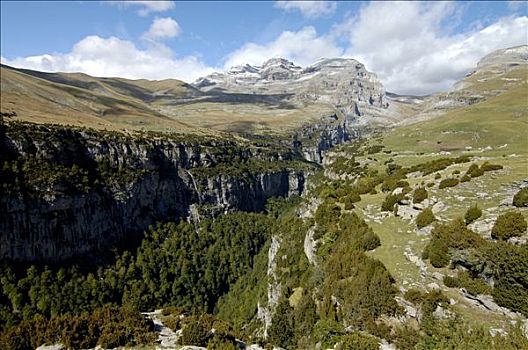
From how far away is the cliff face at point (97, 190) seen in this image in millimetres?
100125

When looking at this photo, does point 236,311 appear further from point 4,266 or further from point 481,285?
point 481,285

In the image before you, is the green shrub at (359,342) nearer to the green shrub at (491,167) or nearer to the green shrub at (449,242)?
the green shrub at (449,242)

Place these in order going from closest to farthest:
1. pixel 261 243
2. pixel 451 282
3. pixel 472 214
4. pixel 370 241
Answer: pixel 451 282, pixel 472 214, pixel 370 241, pixel 261 243

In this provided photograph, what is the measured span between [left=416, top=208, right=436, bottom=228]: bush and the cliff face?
99555mm

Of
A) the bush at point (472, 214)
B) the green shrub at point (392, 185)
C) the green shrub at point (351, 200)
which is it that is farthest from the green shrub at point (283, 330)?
the bush at point (472, 214)

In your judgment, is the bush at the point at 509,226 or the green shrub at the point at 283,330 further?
the green shrub at the point at 283,330

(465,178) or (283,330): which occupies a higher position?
(465,178)

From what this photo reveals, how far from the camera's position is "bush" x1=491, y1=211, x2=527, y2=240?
30219mm

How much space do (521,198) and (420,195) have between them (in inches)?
436

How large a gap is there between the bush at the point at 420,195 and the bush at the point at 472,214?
301 inches

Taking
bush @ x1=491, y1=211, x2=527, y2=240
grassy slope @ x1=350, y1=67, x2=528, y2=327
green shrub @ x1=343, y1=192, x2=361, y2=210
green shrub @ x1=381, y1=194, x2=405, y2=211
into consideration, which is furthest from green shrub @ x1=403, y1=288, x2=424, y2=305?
green shrub @ x1=343, y1=192, x2=361, y2=210

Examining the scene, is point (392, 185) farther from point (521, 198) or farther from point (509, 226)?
point (509, 226)

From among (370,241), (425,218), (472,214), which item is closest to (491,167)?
(425,218)

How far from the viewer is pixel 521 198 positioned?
34000 mm
